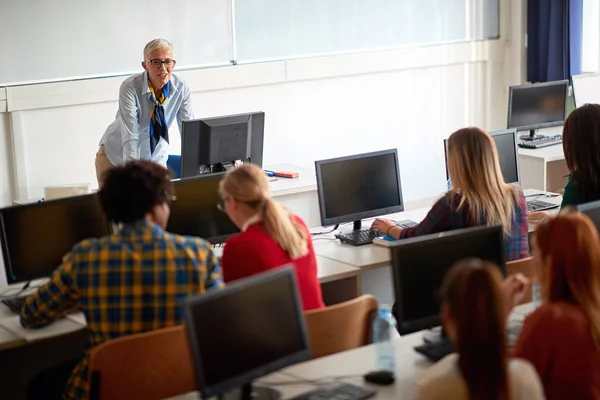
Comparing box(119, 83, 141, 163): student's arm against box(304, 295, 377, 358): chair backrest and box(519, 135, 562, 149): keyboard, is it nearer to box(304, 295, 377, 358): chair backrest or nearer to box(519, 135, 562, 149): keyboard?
box(304, 295, 377, 358): chair backrest

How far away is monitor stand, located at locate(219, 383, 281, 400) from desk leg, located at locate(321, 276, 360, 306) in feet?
5.02

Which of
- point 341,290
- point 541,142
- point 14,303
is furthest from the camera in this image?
point 541,142

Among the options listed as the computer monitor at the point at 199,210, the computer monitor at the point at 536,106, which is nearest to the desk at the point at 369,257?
the computer monitor at the point at 199,210

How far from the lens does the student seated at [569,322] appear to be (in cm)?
258

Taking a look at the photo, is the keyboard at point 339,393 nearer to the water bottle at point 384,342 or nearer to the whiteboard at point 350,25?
the water bottle at point 384,342

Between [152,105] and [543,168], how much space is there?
8.91 feet

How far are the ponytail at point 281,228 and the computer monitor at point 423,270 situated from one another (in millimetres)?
514

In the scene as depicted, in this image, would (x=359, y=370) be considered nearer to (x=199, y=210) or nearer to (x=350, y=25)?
(x=199, y=210)

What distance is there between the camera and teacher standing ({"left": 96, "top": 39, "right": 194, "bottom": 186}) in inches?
222

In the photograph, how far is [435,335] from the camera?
3.31 m

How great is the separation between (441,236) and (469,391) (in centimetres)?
117

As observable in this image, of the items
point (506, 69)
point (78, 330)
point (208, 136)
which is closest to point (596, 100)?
point (506, 69)

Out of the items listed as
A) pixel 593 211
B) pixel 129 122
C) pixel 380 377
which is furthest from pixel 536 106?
pixel 380 377

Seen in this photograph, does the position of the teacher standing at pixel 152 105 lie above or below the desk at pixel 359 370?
above
